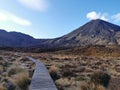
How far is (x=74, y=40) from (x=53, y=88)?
186 m

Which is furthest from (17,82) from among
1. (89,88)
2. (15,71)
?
(15,71)

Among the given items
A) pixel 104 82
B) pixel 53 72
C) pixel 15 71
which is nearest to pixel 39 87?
pixel 104 82

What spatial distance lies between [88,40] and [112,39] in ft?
58.7

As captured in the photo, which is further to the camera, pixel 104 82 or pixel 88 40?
pixel 88 40

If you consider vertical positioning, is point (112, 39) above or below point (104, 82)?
above

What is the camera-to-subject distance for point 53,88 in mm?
12648

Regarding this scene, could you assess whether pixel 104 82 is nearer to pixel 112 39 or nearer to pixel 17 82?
pixel 17 82

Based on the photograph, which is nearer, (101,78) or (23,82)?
(23,82)

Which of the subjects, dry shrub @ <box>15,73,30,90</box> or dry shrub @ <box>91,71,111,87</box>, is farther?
dry shrub @ <box>91,71,111,87</box>

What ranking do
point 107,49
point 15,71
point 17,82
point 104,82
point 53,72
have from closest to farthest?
1. point 17,82
2. point 104,82
3. point 53,72
4. point 15,71
5. point 107,49

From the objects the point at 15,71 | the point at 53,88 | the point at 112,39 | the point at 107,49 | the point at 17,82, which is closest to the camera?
the point at 53,88

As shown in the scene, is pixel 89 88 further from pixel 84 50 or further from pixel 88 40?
pixel 88 40

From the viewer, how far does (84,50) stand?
3620 inches

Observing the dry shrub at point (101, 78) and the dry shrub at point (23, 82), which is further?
the dry shrub at point (101, 78)
